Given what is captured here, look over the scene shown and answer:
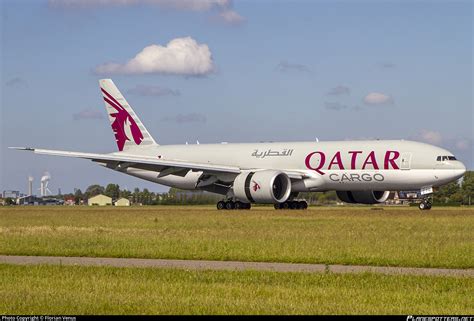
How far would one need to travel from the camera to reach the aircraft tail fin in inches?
2606

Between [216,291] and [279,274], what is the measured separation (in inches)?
109

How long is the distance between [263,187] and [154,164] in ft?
28.1

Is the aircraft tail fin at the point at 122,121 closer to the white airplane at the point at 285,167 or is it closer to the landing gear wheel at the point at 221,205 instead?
the white airplane at the point at 285,167

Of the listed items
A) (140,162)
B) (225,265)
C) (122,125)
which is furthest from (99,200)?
(225,265)

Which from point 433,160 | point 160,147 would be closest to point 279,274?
point 433,160

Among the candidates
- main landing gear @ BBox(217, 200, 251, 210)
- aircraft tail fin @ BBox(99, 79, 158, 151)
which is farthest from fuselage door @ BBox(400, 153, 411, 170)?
aircraft tail fin @ BBox(99, 79, 158, 151)

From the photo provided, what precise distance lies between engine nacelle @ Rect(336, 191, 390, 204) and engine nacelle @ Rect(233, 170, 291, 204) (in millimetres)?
5030

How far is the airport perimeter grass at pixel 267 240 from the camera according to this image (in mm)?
22844

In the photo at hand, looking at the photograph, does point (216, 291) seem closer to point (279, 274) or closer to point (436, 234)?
point (279, 274)

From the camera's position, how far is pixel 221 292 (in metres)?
16.1

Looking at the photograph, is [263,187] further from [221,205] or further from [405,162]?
[405,162]

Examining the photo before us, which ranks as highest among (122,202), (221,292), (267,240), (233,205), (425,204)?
(122,202)

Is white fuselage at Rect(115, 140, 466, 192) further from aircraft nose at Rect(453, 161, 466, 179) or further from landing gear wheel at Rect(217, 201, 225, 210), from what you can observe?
landing gear wheel at Rect(217, 201, 225, 210)

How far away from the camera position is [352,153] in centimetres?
5272
